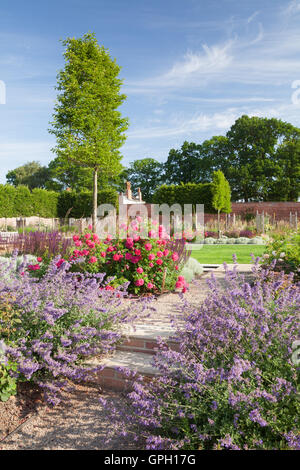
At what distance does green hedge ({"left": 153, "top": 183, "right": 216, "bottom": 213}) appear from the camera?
21891 millimetres

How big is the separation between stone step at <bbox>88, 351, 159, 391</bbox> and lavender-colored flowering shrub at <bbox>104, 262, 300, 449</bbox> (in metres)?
0.37

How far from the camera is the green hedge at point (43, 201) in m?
21.9

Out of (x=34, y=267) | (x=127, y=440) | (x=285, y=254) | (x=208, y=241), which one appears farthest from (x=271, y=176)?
(x=127, y=440)

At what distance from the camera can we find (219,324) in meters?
2.21

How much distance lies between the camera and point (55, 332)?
2639mm

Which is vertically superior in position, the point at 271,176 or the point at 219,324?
the point at 271,176

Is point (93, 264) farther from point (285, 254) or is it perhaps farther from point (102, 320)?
point (285, 254)

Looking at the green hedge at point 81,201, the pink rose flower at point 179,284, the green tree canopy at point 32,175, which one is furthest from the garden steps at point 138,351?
the green tree canopy at point 32,175

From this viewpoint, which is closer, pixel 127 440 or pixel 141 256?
pixel 127 440

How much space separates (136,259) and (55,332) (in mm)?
2192

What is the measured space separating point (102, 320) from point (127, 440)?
1055mm

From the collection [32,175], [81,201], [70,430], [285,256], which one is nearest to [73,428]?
[70,430]

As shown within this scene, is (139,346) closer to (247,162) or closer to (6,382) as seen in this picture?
(6,382)
